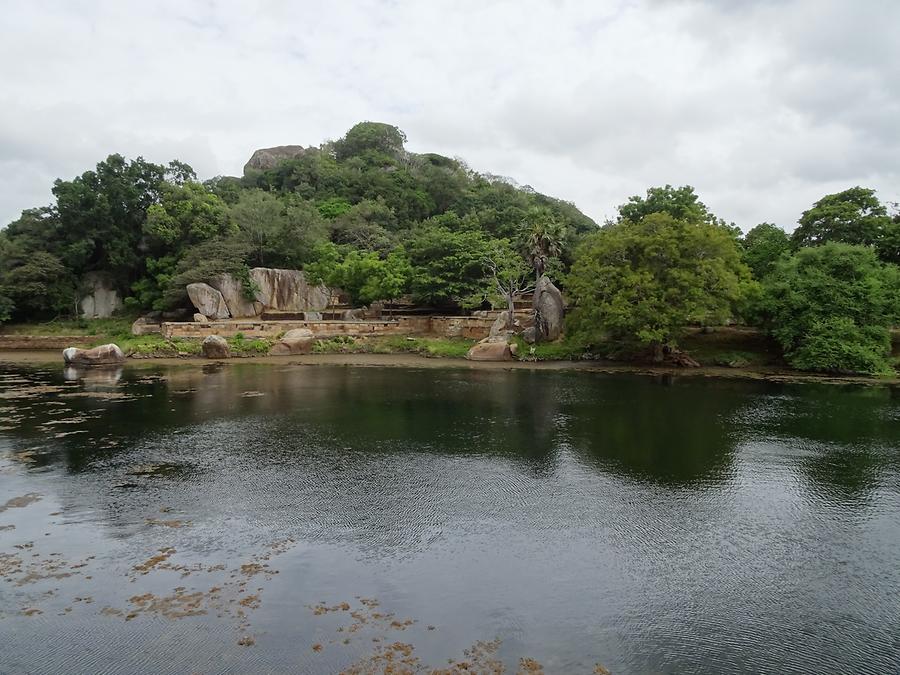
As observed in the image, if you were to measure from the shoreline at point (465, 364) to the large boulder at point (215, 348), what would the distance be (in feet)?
2.23

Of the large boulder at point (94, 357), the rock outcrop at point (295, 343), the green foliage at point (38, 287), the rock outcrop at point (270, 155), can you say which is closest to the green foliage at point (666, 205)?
the rock outcrop at point (295, 343)

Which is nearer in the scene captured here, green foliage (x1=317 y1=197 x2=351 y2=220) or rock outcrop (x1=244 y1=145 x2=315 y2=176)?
green foliage (x1=317 y1=197 x2=351 y2=220)

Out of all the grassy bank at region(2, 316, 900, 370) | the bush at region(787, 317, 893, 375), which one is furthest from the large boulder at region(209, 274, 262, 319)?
the bush at region(787, 317, 893, 375)

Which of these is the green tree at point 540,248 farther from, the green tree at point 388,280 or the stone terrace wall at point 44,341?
the stone terrace wall at point 44,341

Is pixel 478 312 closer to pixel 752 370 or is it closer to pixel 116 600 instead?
pixel 752 370

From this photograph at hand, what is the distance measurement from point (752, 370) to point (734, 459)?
787 inches

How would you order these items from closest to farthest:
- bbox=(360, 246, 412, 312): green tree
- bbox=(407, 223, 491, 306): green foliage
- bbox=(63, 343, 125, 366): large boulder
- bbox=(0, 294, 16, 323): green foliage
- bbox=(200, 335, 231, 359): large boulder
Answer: bbox=(63, 343, 125, 366): large boulder, bbox=(200, 335, 231, 359): large boulder, bbox=(0, 294, 16, 323): green foliage, bbox=(407, 223, 491, 306): green foliage, bbox=(360, 246, 412, 312): green tree

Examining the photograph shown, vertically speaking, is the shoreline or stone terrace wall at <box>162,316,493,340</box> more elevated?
stone terrace wall at <box>162,316,493,340</box>

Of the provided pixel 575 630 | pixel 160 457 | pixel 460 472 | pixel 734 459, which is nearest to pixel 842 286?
pixel 734 459

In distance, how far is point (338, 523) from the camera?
1123 centimetres

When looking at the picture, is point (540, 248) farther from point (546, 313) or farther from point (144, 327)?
point (144, 327)

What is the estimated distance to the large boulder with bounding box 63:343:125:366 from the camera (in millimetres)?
34594

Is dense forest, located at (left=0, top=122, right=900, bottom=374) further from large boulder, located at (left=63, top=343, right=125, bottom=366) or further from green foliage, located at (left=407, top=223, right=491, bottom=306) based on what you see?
large boulder, located at (left=63, top=343, right=125, bottom=366)

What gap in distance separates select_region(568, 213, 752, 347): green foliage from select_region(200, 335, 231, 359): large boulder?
23891mm
